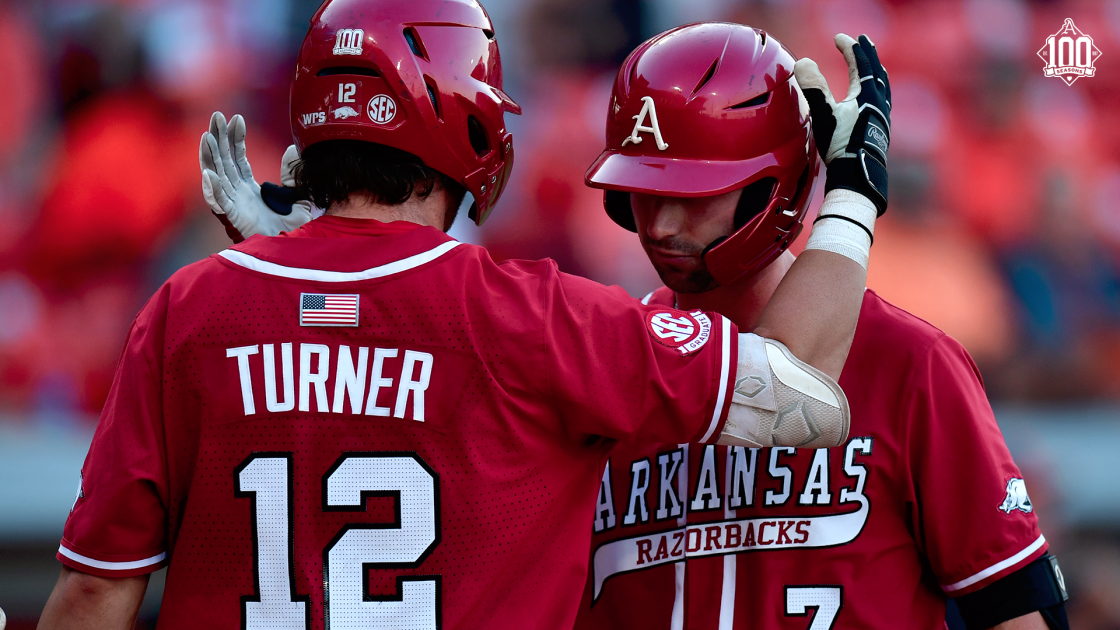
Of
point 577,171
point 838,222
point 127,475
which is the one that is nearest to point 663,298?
point 838,222

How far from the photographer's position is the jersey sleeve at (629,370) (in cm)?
170

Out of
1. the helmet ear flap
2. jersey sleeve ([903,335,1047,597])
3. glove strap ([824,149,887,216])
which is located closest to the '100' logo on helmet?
the helmet ear flap

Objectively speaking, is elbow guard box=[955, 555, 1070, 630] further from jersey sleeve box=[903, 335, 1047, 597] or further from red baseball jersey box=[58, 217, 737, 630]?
red baseball jersey box=[58, 217, 737, 630]

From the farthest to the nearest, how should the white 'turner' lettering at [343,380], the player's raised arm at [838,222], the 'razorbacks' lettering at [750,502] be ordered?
the 'razorbacks' lettering at [750,502]
the player's raised arm at [838,222]
the white 'turner' lettering at [343,380]

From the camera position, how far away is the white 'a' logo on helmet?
2211 mm

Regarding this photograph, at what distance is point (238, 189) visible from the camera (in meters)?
2.51

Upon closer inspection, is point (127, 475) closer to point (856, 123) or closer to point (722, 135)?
point (722, 135)

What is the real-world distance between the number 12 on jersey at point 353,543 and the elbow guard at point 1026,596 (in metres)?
1.14

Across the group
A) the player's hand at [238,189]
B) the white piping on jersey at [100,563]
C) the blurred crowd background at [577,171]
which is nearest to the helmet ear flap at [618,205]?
the player's hand at [238,189]

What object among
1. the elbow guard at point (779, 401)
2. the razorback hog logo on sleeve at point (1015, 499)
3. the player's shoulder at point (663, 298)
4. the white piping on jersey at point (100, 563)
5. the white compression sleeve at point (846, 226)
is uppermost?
the white compression sleeve at point (846, 226)

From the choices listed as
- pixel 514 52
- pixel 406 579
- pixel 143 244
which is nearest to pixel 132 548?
pixel 406 579

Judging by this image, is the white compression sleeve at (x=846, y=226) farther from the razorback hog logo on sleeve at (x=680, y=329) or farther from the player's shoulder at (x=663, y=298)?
the player's shoulder at (x=663, y=298)

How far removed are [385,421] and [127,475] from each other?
18.6 inches

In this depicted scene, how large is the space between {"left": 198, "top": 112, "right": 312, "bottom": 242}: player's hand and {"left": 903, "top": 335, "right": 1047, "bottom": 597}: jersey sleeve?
1.58m
